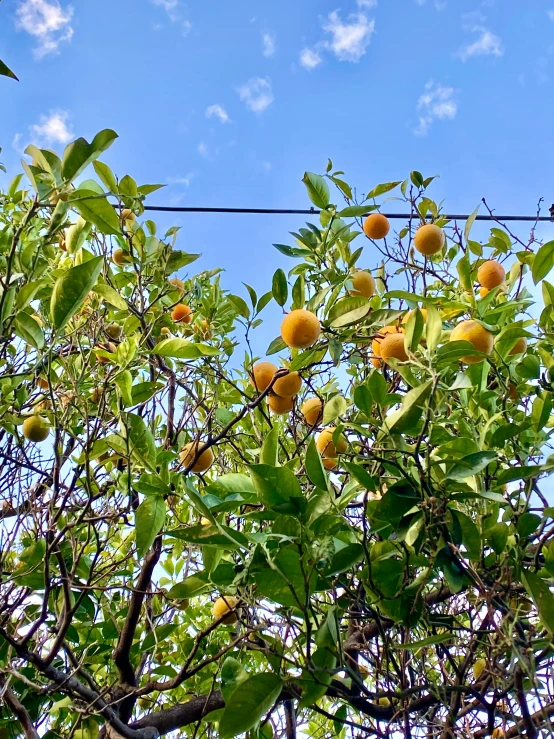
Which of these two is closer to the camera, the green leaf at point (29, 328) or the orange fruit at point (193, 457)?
the green leaf at point (29, 328)

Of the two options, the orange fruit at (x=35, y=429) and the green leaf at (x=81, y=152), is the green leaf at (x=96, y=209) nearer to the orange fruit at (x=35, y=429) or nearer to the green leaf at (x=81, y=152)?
the green leaf at (x=81, y=152)

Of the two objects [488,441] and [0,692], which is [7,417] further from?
[488,441]

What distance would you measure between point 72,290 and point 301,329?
540 mm

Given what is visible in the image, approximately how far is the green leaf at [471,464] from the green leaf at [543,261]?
21.5 inches

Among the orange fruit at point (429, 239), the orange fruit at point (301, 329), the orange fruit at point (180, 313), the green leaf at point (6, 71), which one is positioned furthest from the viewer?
the orange fruit at point (180, 313)

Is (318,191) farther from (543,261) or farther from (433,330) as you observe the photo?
(433,330)

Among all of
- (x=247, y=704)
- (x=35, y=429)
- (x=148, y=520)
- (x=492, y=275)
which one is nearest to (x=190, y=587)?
(x=148, y=520)

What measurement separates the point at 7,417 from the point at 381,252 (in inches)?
64.2

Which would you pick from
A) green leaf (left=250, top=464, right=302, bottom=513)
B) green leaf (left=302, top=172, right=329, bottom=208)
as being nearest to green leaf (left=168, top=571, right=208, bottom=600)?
green leaf (left=250, top=464, right=302, bottom=513)

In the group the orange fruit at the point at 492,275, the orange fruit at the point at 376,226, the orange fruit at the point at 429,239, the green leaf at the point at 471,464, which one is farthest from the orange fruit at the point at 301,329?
the orange fruit at the point at 376,226

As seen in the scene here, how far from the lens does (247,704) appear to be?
0.89 metres

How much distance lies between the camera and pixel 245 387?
2.00m

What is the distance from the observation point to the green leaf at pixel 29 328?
46.1 inches

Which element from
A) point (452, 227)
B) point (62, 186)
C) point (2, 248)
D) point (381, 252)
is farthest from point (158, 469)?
point (452, 227)
